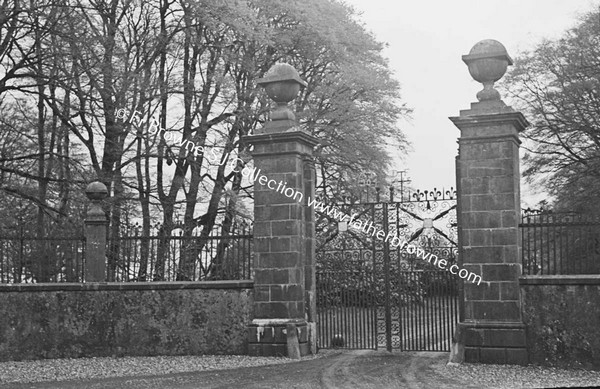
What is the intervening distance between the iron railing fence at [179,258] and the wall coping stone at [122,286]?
0.30 metres

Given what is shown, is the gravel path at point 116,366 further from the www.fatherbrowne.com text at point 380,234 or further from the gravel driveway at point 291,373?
the www.fatherbrowne.com text at point 380,234

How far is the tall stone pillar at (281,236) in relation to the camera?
36.2ft

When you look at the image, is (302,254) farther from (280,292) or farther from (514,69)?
(514,69)

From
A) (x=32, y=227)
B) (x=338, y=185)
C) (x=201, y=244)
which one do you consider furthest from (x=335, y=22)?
Answer: (x=201, y=244)

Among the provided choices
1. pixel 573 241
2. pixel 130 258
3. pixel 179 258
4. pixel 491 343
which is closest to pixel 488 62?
pixel 573 241

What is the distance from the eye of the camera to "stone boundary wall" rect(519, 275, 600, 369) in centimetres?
970

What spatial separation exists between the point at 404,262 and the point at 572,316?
274 cm

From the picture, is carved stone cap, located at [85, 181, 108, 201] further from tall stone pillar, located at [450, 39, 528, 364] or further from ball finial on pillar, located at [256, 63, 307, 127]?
tall stone pillar, located at [450, 39, 528, 364]

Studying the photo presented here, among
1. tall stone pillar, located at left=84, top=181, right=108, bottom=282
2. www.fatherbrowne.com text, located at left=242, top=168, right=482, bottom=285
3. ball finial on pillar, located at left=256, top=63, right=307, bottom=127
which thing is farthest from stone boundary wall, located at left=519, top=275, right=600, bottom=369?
tall stone pillar, located at left=84, top=181, right=108, bottom=282

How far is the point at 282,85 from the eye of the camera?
11.4 m

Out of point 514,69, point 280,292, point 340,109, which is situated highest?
point 514,69

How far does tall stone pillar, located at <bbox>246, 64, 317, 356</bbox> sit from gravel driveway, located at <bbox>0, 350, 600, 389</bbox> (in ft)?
1.44

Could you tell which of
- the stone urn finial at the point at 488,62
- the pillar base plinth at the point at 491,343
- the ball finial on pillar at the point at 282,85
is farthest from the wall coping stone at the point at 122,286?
the stone urn finial at the point at 488,62

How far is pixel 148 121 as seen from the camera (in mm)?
18625
